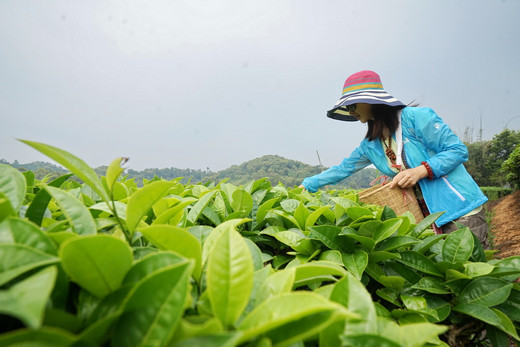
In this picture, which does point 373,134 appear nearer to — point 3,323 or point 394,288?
point 394,288

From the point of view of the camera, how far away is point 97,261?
0.42 meters

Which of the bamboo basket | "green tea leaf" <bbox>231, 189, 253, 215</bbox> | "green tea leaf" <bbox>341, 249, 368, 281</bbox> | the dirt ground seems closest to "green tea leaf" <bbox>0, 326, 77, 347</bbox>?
"green tea leaf" <bbox>341, 249, 368, 281</bbox>

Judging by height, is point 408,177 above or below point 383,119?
below

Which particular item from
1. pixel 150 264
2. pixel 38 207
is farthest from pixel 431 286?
pixel 38 207

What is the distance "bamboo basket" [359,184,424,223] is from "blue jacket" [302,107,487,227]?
268mm

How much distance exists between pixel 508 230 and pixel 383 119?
799 centimetres

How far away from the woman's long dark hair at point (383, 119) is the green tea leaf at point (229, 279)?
2952 millimetres

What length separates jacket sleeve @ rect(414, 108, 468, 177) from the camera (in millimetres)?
2568

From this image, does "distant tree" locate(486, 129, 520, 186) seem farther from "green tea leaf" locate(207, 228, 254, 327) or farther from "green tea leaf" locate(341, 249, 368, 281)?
"green tea leaf" locate(207, 228, 254, 327)

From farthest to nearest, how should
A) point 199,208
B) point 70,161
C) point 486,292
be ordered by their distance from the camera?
1. point 199,208
2. point 486,292
3. point 70,161

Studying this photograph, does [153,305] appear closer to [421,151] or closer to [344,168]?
[421,151]

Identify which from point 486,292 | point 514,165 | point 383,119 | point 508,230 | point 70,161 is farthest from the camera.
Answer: point 514,165

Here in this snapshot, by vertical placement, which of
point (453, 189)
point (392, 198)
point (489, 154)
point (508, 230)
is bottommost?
point (489, 154)

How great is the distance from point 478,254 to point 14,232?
4.42ft
